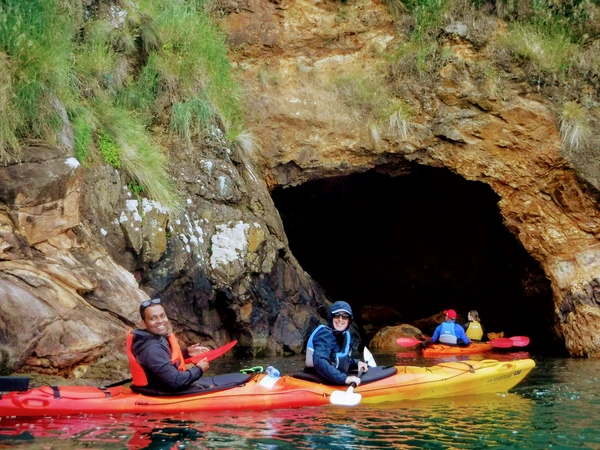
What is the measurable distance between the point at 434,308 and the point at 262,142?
7.26 metres

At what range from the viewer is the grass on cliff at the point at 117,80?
8094mm

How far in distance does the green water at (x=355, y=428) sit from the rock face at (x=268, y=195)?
5.84 feet

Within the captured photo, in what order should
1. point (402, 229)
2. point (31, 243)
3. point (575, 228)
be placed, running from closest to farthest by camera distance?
point (31, 243), point (575, 228), point (402, 229)

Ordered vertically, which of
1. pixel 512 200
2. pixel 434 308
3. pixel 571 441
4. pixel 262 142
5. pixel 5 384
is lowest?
pixel 571 441

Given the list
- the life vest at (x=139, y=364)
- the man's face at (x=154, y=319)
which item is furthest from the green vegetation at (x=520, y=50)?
the man's face at (x=154, y=319)

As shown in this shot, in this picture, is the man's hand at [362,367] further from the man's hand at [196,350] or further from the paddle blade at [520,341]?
the paddle blade at [520,341]

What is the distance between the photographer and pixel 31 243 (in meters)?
7.31

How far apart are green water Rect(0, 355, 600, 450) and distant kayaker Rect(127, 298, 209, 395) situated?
11.6 inches

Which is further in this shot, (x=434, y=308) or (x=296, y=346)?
(x=434, y=308)

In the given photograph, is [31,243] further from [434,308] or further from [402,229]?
[434,308]

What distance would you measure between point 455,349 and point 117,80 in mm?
6819

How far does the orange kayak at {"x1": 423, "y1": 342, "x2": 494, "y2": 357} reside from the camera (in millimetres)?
11742

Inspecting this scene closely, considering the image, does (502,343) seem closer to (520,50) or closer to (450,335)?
(450,335)

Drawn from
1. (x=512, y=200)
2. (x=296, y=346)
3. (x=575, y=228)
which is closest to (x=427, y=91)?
(x=512, y=200)
